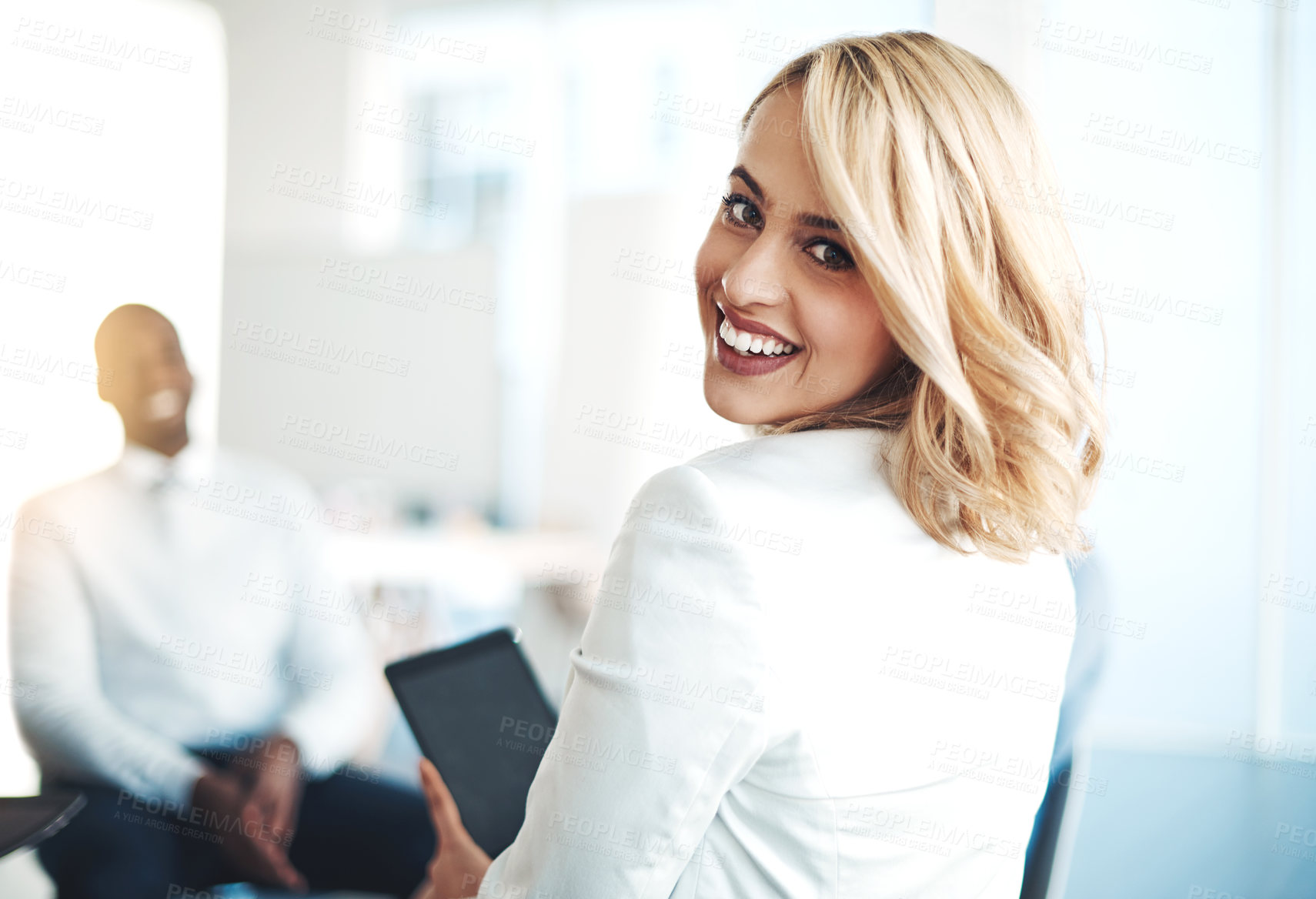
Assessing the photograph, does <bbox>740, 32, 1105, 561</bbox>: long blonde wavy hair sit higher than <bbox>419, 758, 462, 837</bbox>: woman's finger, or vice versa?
<bbox>740, 32, 1105, 561</bbox>: long blonde wavy hair

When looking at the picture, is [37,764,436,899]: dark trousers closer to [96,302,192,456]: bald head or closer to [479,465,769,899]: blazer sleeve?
[96,302,192,456]: bald head

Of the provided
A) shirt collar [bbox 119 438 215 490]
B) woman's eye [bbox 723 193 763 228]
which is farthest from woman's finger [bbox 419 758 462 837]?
shirt collar [bbox 119 438 215 490]

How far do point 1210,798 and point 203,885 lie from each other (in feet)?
7.53

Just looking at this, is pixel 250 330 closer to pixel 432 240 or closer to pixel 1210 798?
pixel 432 240

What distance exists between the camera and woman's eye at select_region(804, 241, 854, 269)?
836 mm

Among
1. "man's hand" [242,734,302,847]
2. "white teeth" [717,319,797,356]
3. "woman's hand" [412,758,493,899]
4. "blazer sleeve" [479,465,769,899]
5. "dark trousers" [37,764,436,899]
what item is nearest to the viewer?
"blazer sleeve" [479,465,769,899]

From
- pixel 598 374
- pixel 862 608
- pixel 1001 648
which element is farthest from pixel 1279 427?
pixel 598 374

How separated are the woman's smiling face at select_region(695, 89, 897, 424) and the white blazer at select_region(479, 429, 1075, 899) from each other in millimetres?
100

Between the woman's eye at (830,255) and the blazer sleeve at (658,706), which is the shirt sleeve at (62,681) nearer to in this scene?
the blazer sleeve at (658,706)

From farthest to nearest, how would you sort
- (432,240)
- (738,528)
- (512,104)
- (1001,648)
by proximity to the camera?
(512,104)
(432,240)
(1001,648)
(738,528)

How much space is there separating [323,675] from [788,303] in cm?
174

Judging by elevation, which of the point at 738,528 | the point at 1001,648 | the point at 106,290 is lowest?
the point at 106,290

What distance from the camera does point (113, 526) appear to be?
6.75 feet

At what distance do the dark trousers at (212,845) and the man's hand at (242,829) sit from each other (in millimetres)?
24
